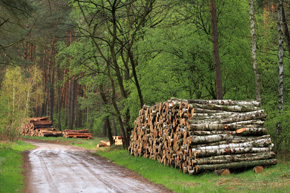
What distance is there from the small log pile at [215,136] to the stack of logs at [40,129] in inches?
1136

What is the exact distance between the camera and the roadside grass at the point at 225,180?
313 inches

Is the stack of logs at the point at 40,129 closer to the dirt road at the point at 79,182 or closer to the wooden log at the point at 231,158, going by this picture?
the dirt road at the point at 79,182

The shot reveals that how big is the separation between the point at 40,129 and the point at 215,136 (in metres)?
33.4

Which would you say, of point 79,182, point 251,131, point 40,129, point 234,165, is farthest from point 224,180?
point 40,129

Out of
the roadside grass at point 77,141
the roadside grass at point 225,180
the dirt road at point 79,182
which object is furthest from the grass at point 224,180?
the roadside grass at point 77,141

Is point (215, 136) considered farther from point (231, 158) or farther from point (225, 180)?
point (225, 180)

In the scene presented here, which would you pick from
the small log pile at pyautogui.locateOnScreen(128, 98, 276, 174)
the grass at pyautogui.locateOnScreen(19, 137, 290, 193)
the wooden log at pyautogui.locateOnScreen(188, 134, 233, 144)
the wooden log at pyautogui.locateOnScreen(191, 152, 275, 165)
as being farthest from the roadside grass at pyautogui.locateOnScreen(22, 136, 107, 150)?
the wooden log at pyautogui.locateOnScreen(191, 152, 275, 165)

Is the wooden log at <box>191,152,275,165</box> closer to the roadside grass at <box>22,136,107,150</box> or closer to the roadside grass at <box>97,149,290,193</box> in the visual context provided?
the roadside grass at <box>97,149,290,193</box>

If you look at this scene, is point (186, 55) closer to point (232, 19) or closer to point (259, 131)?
point (232, 19)

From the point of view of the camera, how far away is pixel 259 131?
1130cm

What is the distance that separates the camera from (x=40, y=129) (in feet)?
132

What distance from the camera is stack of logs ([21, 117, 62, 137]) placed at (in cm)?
3915

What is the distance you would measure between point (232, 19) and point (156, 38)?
4.25 metres

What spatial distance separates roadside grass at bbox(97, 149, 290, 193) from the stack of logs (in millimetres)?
28724
